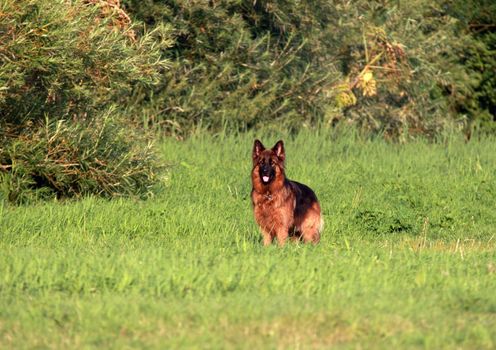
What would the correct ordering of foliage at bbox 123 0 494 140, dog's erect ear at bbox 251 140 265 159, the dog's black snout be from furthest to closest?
foliage at bbox 123 0 494 140 → dog's erect ear at bbox 251 140 265 159 → the dog's black snout

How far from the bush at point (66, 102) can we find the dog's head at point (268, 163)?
11.2 feet

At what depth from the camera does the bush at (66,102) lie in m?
14.5

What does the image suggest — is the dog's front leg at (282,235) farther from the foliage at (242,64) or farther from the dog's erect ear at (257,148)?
the foliage at (242,64)

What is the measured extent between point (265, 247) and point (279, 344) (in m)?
4.22

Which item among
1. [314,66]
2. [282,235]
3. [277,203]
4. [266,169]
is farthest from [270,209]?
[314,66]

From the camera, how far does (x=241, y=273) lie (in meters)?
9.39

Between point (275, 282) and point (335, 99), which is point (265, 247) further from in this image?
point (335, 99)

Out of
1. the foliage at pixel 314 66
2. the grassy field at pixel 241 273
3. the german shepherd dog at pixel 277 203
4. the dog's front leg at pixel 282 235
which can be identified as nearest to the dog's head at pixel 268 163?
the german shepherd dog at pixel 277 203

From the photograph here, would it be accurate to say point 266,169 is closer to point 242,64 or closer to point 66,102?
point 66,102

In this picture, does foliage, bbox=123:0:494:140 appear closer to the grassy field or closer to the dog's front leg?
the grassy field

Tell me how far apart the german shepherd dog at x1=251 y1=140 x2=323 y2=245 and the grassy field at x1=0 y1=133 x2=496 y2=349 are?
0.49 m

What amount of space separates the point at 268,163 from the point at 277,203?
1.52 ft

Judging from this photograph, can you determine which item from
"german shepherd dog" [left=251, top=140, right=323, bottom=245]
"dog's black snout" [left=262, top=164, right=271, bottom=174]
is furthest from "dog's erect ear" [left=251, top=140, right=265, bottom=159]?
"dog's black snout" [left=262, top=164, right=271, bottom=174]

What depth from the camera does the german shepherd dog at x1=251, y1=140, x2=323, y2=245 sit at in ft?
41.3
